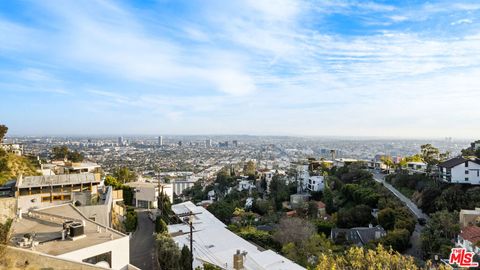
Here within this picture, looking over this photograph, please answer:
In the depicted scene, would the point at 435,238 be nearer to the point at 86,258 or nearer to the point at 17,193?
the point at 86,258

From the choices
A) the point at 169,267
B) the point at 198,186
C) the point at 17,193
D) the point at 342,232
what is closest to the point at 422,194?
the point at 342,232

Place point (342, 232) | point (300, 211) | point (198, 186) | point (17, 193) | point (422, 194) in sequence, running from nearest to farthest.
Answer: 1. point (17, 193)
2. point (342, 232)
3. point (422, 194)
4. point (300, 211)
5. point (198, 186)

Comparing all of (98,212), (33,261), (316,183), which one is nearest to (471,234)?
(98,212)

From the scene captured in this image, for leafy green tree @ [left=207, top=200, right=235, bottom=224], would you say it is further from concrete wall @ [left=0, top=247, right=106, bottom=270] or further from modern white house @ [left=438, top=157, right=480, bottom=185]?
concrete wall @ [left=0, top=247, right=106, bottom=270]

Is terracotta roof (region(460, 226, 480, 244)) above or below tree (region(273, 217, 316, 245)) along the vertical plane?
above

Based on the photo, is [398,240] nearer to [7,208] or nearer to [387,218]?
[387,218]

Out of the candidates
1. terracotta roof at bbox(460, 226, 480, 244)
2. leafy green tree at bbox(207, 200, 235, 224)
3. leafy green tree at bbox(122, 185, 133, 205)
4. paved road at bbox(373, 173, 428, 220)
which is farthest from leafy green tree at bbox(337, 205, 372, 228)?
leafy green tree at bbox(122, 185, 133, 205)

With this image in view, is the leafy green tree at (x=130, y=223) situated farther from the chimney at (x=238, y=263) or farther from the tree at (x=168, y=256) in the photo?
the chimney at (x=238, y=263)
